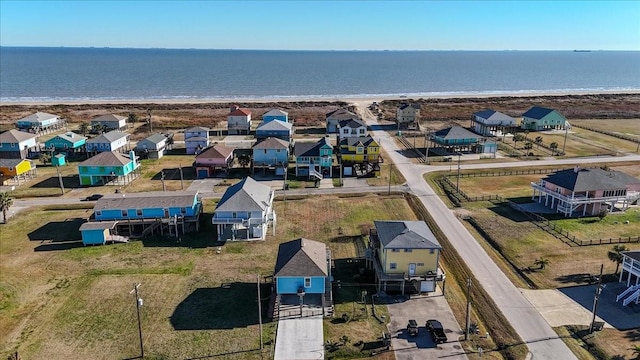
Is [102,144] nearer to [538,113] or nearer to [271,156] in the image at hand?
[271,156]

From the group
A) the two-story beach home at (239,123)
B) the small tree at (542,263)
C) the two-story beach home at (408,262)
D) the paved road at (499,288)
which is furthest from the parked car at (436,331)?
the two-story beach home at (239,123)

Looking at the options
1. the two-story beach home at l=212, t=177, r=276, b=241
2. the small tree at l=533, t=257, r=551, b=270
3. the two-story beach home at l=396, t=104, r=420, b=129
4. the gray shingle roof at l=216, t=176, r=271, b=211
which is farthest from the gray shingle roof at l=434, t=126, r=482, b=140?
the two-story beach home at l=212, t=177, r=276, b=241

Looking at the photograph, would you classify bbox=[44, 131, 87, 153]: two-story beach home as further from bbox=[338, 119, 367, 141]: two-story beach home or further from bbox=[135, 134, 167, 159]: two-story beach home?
bbox=[338, 119, 367, 141]: two-story beach home

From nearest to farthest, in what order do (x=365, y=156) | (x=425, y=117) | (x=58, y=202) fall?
(x=58, y=202), (x=365, y=156), (x=425, y=117)

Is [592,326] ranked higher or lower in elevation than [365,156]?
lower

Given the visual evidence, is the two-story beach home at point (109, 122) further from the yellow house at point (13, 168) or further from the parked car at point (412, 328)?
the parked car at point (412, 328)

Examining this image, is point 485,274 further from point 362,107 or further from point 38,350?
point 362,107

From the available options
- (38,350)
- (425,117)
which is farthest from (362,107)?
(38,350)
